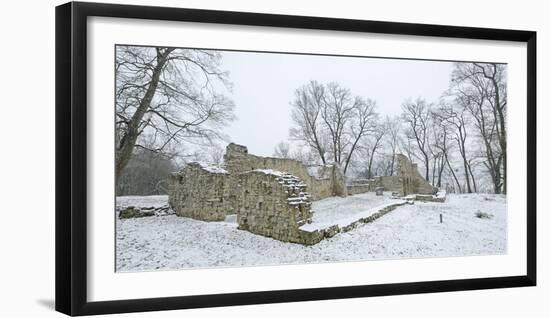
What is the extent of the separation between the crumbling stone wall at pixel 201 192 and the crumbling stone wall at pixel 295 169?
7.5 inches

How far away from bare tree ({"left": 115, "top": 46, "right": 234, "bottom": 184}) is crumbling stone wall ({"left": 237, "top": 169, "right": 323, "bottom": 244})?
818mm

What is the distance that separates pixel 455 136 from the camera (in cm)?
935

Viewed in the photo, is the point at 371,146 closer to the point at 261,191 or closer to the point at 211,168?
the point at 261,191

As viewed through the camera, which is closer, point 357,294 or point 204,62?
point 204,62

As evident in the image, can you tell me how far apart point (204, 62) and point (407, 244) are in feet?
11.6

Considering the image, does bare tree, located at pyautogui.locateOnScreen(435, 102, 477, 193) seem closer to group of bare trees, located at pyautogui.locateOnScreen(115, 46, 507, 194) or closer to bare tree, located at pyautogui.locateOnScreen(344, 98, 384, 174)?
group of bare trees, located at pyautogui.locateOnScreen(115, 46, 507, 194)

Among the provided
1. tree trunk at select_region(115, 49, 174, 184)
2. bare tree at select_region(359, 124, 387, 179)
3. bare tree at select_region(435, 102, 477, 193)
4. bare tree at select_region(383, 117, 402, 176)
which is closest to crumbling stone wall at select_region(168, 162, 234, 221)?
tree trunk at select_region(115, 49, 174, 184)

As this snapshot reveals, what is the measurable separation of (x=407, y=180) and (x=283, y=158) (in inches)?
68.8

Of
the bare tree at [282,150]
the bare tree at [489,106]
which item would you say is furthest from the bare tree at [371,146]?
the bare tree at [489,106]

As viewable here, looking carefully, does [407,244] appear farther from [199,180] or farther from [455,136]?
[199,180]

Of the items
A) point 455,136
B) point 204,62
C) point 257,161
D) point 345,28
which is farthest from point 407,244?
point 204,62

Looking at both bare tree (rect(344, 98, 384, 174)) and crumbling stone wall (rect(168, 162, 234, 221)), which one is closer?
crumbling stone wall (rect(168, 162, 234, 221))

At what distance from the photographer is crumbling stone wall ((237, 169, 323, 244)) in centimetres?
834

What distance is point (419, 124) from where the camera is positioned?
30.0ft
